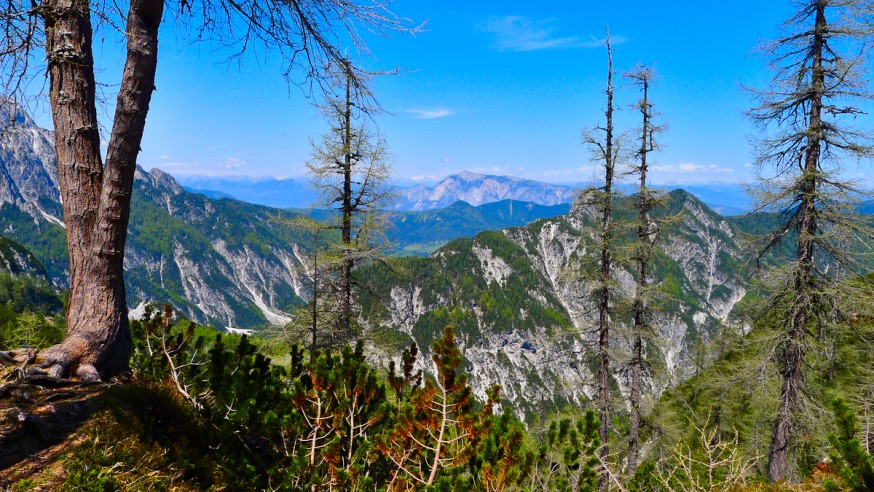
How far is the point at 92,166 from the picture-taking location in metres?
4.77

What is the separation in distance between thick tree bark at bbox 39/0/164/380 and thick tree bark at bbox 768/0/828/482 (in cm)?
1395

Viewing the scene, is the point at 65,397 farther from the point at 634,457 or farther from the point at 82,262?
the point at 634,457

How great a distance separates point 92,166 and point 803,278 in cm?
1510

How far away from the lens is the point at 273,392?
15.5ft

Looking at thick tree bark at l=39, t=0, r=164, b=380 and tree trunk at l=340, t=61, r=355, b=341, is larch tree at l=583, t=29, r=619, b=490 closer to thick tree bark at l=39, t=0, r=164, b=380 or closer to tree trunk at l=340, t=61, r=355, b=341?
tree trunk at l=340, t=61, r=355, b=341

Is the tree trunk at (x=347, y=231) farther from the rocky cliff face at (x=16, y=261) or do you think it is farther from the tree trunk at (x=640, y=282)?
the rocky cliff face at (x=16, y=261)

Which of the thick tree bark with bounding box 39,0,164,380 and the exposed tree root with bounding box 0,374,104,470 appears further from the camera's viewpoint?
the thick tree bark with bounding box 39,0,164,380

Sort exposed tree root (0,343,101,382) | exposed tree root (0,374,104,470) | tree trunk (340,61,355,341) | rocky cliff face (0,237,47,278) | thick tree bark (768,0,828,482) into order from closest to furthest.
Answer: exposed tree root (0,374,104,470)
exposed tree root (0,343,101,382)
thick tree bark (768,0,828,482)
tree trunk (340,61,355,341)
rocky cliff face (0,237,47,278)

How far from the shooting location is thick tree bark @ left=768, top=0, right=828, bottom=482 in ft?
35.8

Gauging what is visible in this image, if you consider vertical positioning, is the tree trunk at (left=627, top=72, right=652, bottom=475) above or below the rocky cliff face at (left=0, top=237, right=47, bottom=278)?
above

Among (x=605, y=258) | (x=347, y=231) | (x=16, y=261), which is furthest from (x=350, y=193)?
(x=16, y=261)

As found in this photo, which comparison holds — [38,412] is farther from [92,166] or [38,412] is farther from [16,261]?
[16,261]

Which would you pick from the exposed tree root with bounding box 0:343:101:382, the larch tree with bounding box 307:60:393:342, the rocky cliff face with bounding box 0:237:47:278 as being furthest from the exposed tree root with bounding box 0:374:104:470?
the rocky cliff face with bounding box 0:237:47:278

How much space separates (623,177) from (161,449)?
15357 mm
